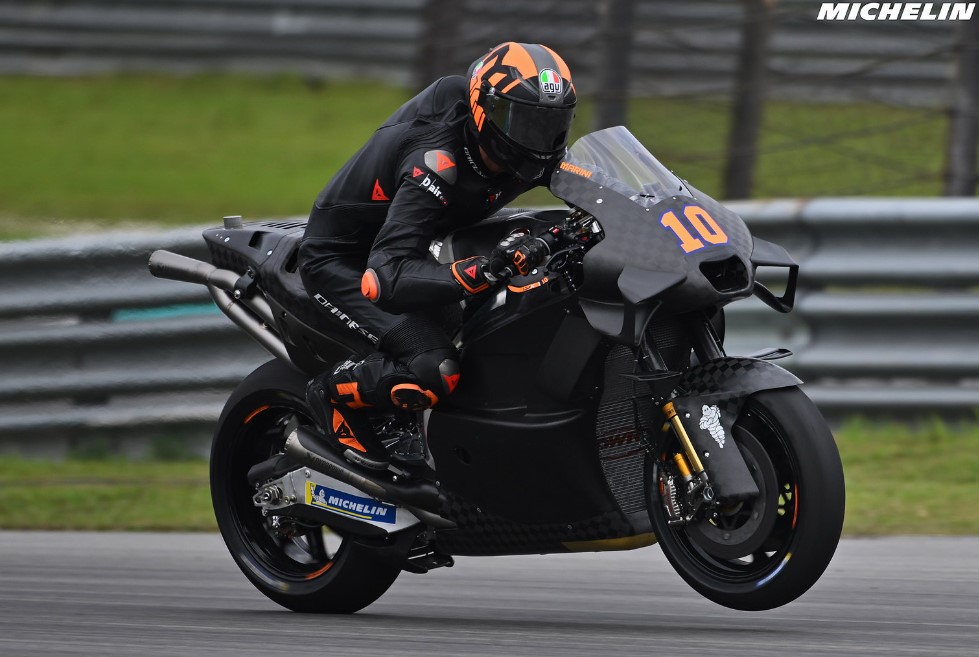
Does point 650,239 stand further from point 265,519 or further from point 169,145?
point 169,145

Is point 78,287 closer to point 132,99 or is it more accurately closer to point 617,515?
point 617,515

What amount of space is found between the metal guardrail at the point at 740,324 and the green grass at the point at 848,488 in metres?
0.15

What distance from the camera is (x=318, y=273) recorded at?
542 centimetres

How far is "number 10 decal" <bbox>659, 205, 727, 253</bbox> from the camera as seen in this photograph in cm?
458

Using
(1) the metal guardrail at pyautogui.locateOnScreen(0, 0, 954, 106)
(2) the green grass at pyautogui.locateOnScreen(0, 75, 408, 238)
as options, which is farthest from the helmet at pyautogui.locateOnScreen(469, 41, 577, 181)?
(2) the green grass at pyautogui.locateOnScreen(0, 75, 408, 238)

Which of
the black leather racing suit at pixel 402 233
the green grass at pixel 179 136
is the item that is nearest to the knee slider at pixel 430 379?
the black leather racing suit at pixel 402 233

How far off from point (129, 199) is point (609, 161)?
389 inches

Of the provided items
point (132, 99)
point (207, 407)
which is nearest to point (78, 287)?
point (207, 407)

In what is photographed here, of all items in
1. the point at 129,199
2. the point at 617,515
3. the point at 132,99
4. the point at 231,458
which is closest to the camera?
the point at 617,515

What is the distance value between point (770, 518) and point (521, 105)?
1374mm

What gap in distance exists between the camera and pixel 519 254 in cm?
467

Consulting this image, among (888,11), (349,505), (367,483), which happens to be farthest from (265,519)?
(888,11)

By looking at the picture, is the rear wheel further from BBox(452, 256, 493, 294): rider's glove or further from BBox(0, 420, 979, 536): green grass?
BBox(0, 420, 979, 536): green grass

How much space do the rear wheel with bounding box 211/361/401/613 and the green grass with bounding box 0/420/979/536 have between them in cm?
156
